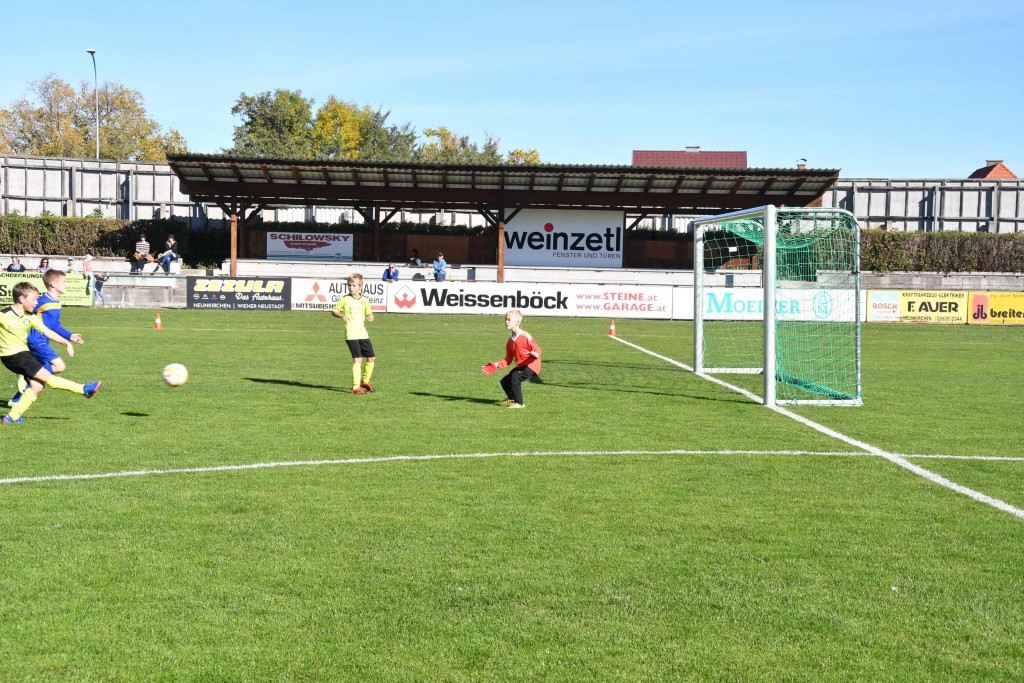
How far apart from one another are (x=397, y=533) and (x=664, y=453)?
3.73m

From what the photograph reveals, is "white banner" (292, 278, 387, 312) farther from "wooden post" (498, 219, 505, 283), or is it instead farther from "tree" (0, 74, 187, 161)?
"tree" (0, 74, 187, 161)

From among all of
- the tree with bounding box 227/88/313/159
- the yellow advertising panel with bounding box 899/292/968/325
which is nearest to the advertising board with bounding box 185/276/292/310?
the yellow advertising panel with bounding box 899/292/968/325

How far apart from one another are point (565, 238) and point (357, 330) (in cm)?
3201

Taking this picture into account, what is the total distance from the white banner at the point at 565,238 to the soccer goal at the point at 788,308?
15.2m

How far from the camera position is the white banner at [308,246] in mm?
44125

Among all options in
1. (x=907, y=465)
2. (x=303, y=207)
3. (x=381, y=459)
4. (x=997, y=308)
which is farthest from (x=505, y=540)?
(x=303, y=207)

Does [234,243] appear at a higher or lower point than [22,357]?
higher

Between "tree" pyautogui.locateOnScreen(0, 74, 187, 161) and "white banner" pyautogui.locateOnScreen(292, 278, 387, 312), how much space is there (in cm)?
4576

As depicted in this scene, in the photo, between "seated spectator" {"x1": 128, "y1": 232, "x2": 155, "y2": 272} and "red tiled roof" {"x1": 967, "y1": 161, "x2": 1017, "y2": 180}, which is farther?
"red tiled roof" {"x1": 967, "y1": 161, "x2": 1017, "y2": 180}

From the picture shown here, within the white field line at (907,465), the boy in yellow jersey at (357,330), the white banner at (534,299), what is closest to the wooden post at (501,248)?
the white banner at (534,299)

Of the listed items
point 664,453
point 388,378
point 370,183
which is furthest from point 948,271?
point 664,453

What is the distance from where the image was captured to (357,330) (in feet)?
44.3

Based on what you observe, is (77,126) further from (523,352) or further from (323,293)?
(523,352)

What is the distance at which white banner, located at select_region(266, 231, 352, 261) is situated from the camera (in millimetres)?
44125
